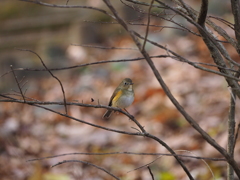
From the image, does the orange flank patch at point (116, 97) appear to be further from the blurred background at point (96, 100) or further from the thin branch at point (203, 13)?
the thin branch at point (203, 13)

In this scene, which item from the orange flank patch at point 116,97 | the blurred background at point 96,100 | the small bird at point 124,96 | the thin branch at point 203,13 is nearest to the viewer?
the thin branch at point 203,13

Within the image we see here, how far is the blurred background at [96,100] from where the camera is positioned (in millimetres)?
4348

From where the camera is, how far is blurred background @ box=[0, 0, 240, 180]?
4348 mm

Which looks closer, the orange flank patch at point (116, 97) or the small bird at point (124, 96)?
the small bird at point (124, 96)

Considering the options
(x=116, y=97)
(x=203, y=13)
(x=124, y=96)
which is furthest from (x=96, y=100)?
(x=203, y=13)

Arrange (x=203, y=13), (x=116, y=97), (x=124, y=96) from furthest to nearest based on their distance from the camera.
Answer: (x=116, y=97)
(x=124, y=96)
(x=203, y=13)

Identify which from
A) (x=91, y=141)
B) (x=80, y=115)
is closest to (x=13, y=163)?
(x=91, y=141)

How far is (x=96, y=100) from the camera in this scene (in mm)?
6188

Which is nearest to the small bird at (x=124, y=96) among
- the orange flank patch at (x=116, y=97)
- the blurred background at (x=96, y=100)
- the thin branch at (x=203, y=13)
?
the orange flank patch at (x=116, y=97)

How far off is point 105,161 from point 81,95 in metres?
2.67

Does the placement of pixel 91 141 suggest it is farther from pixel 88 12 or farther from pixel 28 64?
pixel 88 12

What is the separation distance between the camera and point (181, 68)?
6949mm

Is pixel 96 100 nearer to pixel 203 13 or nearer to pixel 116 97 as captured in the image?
pixel 116 97

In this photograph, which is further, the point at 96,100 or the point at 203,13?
the point at 96,100
